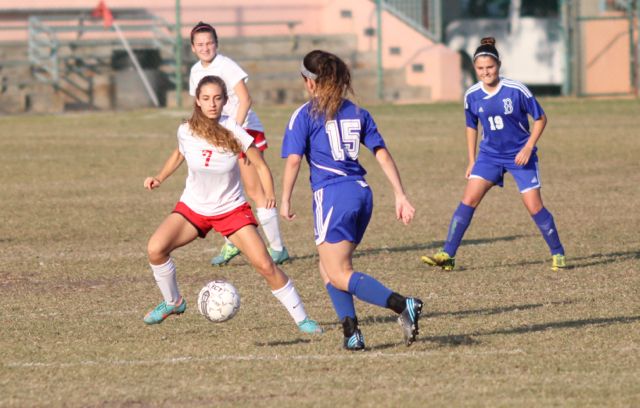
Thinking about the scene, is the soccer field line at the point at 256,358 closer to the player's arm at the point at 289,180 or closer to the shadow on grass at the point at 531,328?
the shadow on grass at the point at 531,328

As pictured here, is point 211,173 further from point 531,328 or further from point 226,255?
point 226,255

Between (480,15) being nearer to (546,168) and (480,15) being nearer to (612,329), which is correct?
(546,168)

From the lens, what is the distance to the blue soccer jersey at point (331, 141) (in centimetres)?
750

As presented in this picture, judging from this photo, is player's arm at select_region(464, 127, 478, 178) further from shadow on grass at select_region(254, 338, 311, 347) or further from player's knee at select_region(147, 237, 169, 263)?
player's knee at select_region(147, 237, 169, 263)

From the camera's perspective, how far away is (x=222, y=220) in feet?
26.3

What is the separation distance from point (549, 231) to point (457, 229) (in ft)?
2.42

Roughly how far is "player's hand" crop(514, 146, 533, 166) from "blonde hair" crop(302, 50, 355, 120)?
334 cm

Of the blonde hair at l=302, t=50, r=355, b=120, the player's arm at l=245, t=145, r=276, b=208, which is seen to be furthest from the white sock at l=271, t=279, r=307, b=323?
the blonde hair at l=302, t=50, r=355, b=120

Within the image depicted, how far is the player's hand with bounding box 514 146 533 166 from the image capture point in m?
10.5

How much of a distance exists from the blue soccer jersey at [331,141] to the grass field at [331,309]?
3.28ft

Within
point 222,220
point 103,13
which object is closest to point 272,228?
point 222,220

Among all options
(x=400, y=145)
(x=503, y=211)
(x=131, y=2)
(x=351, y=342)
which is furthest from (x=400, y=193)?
(x=131, y=2)

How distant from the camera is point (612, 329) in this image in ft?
26.3

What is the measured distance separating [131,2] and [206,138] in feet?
81.8
